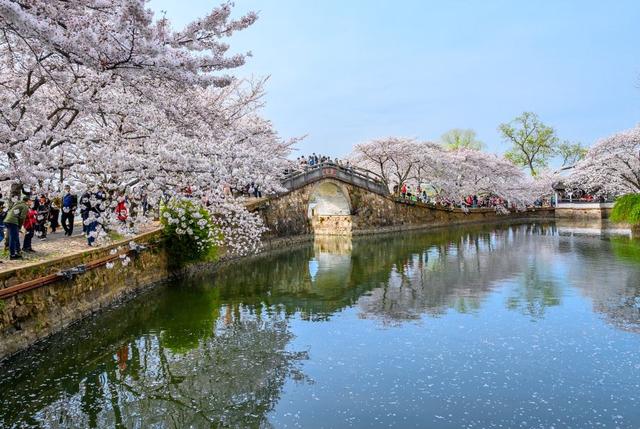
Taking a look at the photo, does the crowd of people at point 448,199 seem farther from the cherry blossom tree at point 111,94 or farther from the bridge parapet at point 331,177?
the cherry blossom tree at point 111,94

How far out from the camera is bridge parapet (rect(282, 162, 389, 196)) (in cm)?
2972

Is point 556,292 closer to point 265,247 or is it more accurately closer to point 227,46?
point 227,46

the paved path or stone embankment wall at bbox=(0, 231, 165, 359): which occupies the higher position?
the paved path

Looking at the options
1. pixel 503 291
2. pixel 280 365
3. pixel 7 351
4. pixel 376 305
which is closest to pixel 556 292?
pixel 503 291

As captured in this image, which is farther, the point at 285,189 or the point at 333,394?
the point at 285,189

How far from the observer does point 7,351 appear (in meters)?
8.96

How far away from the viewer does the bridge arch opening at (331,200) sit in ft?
114

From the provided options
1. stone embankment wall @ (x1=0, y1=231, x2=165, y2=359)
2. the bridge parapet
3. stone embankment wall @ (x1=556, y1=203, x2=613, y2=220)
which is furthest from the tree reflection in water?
stone embankment wall @ (x1=556, y1=203, x2=613, y2=220)

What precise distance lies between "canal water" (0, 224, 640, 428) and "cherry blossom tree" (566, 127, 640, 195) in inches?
863

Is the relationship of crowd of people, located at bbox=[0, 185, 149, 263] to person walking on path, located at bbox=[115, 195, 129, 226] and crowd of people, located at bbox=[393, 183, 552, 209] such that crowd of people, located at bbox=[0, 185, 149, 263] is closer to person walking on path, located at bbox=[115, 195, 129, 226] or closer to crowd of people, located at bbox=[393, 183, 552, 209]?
person walking on path, located at bbox=[115, 195, 129, 226]

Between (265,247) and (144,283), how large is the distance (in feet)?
37.0

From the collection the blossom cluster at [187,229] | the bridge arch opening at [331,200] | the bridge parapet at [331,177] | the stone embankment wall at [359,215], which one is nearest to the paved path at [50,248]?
the blossom cluster at [187,229]

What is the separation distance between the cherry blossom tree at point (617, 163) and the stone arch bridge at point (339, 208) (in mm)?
11321

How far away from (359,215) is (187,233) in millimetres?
20666
